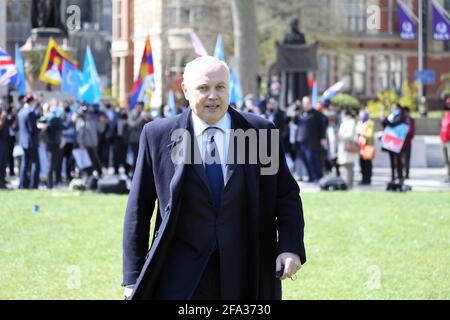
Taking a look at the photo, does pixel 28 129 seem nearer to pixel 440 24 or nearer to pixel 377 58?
pixel 440 24

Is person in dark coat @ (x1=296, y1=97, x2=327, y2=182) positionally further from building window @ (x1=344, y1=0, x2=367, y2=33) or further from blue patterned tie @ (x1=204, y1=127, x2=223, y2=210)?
building window @ (x1=344, y1=0, x2=367, y2=33)

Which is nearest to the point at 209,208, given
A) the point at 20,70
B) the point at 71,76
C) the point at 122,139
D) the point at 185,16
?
the point at 122,139

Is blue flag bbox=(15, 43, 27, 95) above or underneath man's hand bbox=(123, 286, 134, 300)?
above

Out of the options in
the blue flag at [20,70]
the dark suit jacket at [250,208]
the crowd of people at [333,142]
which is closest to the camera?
the dark suit jacket at [250,208]

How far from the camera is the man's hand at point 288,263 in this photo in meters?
5.72

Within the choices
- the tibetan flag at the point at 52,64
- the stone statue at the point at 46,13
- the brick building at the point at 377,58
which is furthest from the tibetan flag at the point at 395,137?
the brick building at the point at 377,58

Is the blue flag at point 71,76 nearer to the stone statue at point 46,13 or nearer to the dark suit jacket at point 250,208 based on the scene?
the stone statue at point 46,13

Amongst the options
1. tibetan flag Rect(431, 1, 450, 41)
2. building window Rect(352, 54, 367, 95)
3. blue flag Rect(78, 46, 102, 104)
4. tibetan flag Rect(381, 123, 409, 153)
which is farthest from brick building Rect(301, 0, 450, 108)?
tibetan flag Rect(381, 123, 409, 153)

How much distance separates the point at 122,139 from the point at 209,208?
20.3 metres

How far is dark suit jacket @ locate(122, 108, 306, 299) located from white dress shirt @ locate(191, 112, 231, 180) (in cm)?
6

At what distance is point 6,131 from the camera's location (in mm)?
22156

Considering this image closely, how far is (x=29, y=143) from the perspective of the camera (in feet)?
68.7

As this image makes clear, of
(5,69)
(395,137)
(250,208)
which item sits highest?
(5,69)

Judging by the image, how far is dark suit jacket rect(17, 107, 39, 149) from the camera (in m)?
20.6
